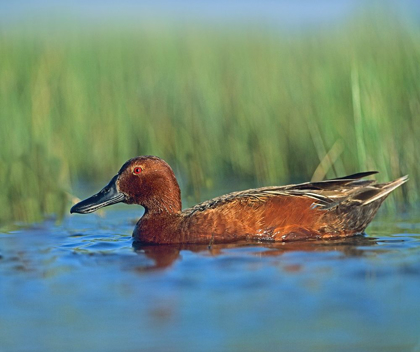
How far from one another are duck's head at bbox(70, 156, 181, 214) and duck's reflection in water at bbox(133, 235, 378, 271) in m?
0.52

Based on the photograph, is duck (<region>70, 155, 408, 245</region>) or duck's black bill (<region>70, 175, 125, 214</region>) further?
duck's black bill (<region>70, 175, 125, 214</region>)

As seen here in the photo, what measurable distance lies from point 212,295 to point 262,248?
1551 millimetres

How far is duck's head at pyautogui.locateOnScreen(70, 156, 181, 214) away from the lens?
700cm

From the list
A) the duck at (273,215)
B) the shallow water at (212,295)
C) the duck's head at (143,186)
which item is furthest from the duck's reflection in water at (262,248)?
the duck's head at (143,186)

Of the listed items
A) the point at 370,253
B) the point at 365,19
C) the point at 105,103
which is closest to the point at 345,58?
the point at 365,19

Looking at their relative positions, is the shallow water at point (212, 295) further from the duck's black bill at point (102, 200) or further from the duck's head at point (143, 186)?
the duck's head at point (143, 186)

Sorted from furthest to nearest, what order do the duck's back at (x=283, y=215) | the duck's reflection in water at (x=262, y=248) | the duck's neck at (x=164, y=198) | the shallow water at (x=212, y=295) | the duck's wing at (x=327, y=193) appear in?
the duck's neck at (x=164, y=198)
the duck's wing at (x=327, y=193)
the duck's back at (x=283, y=215)
the duck's reflection in water at (x=262, y=248)
the shallow water at (x=212, y=295)

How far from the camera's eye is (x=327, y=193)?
6766 millimetres

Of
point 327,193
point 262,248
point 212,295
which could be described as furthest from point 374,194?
point 212,295

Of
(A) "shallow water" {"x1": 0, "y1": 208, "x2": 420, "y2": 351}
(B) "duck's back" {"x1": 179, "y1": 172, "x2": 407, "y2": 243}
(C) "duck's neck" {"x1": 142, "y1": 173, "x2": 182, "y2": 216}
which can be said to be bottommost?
(A) "shallow water" {"x1": 0, "y1": 208, "x2": 420, "y2": 351}

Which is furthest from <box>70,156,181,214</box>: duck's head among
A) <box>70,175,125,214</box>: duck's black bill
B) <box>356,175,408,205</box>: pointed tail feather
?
<box>356,175,408,205</box>: pointed tail feather

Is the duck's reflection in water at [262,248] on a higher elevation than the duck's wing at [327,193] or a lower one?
lower

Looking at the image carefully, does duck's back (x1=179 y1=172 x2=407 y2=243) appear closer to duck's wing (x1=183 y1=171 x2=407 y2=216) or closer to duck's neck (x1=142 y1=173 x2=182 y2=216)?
duck's wing (x1=183 y1=171 x2=407 y2=216)

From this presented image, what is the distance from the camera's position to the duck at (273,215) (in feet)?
21.6
